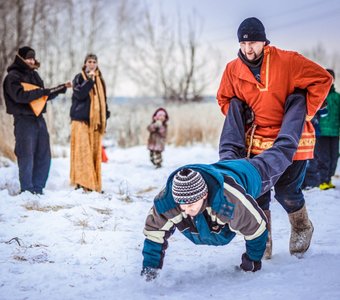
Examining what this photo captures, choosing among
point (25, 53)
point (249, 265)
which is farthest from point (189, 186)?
point (25, 53)

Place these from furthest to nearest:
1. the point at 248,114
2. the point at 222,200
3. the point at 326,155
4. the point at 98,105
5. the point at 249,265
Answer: the point at 326,155, the point at 98,105, the point at 248,114, the point at 249,265, the point at 222,200

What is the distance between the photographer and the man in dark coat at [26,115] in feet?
17.5

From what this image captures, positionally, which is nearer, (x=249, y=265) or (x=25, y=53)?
(x=249, y=265)

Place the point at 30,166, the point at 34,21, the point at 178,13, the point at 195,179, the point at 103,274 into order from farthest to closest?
the point at 178,13 < the point at 34,21 < the point at 30,166 < the point at 103,274 < the point at 195,179

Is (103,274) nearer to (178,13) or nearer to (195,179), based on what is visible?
(195,179)

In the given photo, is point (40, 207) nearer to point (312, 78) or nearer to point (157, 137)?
point (312, 78)

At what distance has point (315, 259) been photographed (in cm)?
311

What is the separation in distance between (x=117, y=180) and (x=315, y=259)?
184 inches

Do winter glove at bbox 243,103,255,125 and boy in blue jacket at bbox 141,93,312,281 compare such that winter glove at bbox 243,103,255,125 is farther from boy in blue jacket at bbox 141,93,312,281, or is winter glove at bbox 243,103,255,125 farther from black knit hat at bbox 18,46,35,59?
black knit hat at bbox 18,46,35,59

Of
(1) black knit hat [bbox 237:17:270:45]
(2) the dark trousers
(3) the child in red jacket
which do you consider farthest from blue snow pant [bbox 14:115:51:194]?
(3) the child in red jacket

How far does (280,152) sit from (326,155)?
4.33 m

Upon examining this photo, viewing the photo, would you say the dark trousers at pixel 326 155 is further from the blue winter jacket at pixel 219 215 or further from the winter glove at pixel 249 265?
the blue winter jacket at pixel 219 215

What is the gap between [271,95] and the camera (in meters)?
2.99

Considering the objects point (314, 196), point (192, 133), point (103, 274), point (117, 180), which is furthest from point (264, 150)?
point (192, 133)
